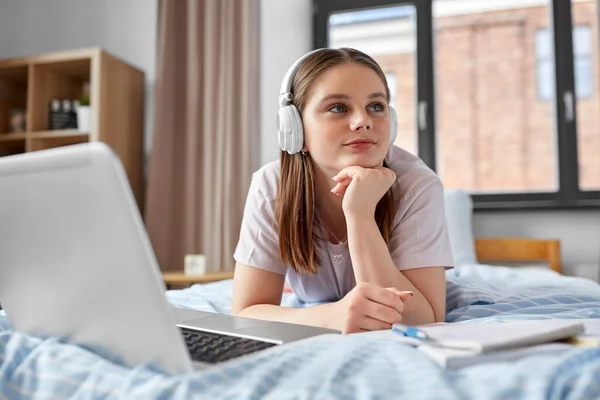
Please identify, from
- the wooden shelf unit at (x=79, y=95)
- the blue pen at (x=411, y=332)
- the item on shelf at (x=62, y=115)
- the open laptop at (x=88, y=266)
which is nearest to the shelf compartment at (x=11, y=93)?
the wooden shelf unit at (x=79, y=95)

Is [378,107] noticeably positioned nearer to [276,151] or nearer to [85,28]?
[276,151]

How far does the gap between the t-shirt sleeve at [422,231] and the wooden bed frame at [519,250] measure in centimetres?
168

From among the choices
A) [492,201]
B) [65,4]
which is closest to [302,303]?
[492,201]

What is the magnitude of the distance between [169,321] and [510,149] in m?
5.27

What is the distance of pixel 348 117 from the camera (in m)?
1.08

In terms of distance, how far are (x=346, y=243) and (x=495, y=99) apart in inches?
189

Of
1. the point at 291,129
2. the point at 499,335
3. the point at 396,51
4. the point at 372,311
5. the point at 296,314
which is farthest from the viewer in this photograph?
the point at 396,51

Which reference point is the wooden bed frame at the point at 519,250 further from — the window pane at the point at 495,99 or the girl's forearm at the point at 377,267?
the window pane at the point at 495,99

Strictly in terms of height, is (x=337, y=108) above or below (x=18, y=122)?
below

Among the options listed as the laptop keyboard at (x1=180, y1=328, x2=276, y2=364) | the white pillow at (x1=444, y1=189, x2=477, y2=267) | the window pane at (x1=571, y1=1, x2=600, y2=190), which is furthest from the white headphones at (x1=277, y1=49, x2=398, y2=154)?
the window pane at (x1=571, y1=1, x2=600, y2=190)

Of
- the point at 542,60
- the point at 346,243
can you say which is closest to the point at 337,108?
the point at 346,243

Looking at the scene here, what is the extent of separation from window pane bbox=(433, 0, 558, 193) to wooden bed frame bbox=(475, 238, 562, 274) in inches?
101

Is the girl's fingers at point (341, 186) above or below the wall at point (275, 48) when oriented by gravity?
below

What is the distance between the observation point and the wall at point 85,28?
3.20m
